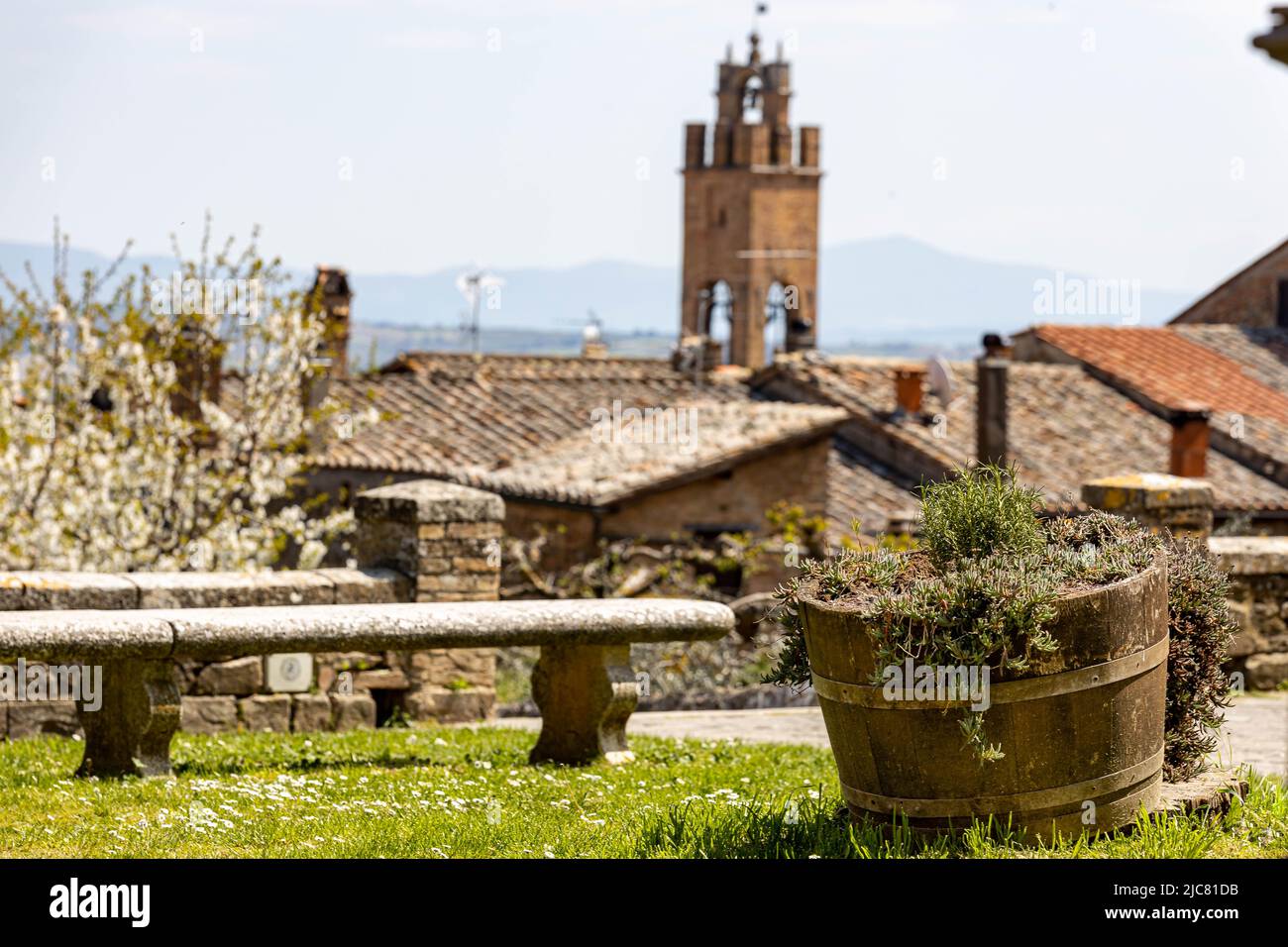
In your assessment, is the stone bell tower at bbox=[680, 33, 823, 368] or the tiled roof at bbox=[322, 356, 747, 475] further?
the stone bell tower at bbox=[680, 33, 823, 368]

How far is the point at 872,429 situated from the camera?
2336 centimetres

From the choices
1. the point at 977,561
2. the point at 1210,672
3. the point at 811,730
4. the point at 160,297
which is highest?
the point at 160,297

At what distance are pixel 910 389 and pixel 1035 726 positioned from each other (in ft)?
66.5

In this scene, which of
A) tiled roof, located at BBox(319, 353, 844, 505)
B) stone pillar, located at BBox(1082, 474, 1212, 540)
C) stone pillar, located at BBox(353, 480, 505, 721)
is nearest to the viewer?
stone pillar, located at BBox(353, 480, 505, 721)

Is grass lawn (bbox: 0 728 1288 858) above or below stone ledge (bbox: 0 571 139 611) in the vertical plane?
below

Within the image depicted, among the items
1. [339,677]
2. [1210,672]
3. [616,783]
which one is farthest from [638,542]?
[1210,672]

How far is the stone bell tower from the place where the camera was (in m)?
65.8

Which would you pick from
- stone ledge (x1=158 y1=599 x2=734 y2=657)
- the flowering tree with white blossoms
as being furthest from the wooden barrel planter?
the flowering tree with white blossoms

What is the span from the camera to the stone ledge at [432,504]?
32.0 feet

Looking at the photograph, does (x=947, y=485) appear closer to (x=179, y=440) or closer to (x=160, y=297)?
(x=160, y=297)

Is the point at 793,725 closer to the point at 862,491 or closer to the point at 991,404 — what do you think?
the point at 862,491

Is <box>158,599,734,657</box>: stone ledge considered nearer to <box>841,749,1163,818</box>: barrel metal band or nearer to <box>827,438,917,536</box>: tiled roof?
<box>841,749,1163,818</box>: barrel metal band
